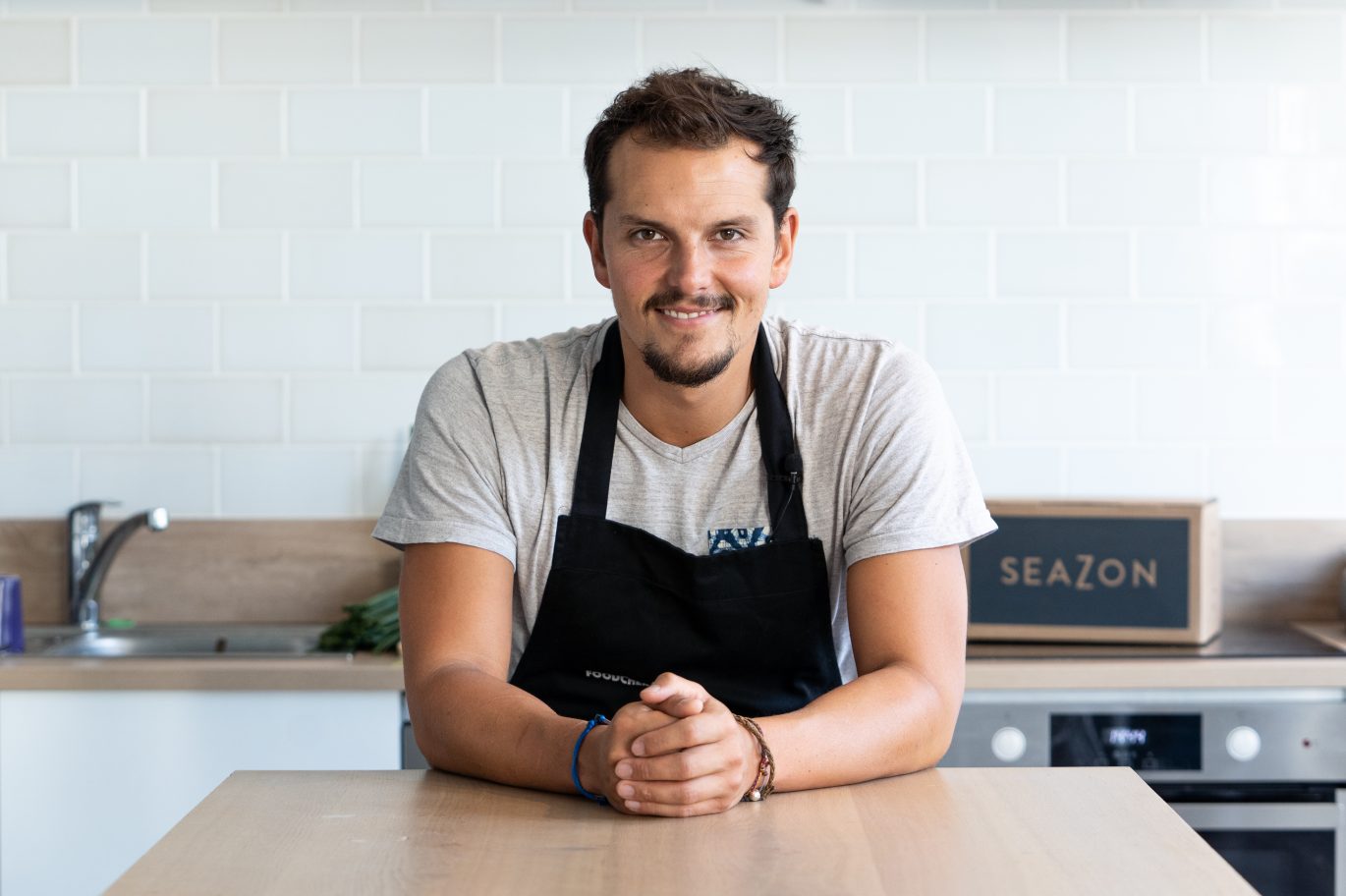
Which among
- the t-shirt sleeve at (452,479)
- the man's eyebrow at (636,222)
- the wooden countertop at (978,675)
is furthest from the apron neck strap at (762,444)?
the wooden countertop at (978,675)

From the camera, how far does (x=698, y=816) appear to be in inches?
48.0

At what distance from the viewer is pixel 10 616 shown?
2438 mm

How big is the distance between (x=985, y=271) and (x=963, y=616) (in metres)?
1.29

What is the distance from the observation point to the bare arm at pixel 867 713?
1214 millimetres

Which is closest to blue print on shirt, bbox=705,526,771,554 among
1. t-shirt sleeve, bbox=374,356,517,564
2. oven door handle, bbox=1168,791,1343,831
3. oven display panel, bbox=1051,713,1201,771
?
t-shirt sleeve, bbox=374,356,517,564

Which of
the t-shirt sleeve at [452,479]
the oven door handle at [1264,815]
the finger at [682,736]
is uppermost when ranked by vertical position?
the t-shirt sleeve at [452,479]

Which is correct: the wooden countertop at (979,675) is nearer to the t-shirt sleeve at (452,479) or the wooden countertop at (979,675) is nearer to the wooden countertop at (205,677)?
the wooden countertop at (205,677)

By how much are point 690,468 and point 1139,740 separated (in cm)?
101

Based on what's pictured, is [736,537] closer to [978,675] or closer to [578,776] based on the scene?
[578,776]

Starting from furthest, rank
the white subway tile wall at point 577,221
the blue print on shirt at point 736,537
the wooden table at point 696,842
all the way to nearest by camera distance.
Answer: the white subway tile wall at point 577,221, the blue print on shirt at point 736,537, the wooden table at point 696,842

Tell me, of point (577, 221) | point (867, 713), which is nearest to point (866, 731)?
point (867, 713)

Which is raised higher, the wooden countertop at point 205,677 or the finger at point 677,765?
the finger at point 677,765

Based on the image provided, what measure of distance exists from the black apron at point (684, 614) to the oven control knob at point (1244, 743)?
92 centimetres

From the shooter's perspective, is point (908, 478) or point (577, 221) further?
point (577, 221)
